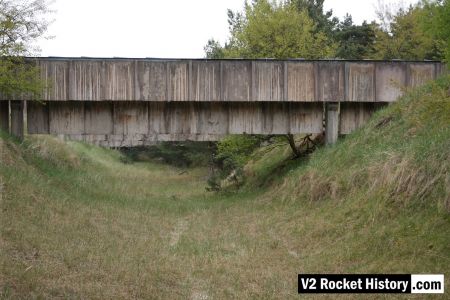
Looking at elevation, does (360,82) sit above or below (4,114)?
above

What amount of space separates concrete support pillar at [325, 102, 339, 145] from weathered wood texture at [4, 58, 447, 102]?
1.14 feet

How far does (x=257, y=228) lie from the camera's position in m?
15.8

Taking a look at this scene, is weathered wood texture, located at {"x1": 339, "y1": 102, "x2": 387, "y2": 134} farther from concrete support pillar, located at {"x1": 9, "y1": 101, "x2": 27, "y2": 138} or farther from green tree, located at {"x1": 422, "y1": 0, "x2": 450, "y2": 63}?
green tree, located at {"x1": 422, "y1": 0, "x2": 450, "y2": 63}

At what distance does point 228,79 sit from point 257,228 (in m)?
7.54

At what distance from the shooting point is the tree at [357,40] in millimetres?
44375

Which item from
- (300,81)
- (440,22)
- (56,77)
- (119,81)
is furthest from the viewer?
(300,81)

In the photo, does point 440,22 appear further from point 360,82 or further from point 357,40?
point 357,40

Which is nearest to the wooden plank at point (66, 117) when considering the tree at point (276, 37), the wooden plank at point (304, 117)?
the wooden plank at point (304, 117)

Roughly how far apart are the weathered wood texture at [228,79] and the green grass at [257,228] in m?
2.98

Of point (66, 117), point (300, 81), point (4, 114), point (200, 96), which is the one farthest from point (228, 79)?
point (4, 114)

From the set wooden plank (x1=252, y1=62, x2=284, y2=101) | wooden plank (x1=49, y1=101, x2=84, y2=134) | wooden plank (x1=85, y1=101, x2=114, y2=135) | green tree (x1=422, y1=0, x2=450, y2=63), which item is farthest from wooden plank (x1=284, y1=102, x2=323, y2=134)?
green tree (x1=422, y1=0, x2=450, y2=63)

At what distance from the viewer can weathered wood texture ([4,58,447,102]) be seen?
Answer: 21016mm

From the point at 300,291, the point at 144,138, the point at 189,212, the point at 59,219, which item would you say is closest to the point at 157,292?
the point at 300,291

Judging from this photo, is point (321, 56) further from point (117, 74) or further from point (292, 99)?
point (117, 74)
